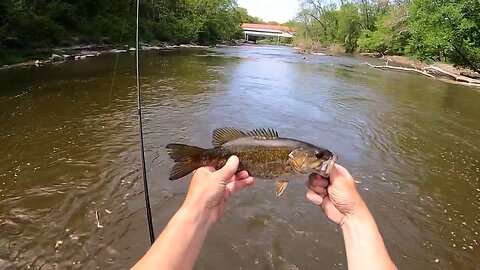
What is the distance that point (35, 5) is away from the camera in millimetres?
32562

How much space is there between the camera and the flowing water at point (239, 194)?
5.82m

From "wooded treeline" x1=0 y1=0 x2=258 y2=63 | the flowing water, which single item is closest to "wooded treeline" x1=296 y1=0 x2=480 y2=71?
the flowing water

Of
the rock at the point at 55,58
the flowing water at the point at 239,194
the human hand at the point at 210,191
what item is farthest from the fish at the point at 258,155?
the rock at the point at 55,58

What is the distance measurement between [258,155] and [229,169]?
347 mm

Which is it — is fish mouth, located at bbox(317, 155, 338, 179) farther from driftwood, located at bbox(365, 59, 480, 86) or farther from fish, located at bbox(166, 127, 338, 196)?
driftwood, located at bbox(365, 59, 480, 86)

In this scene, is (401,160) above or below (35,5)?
below

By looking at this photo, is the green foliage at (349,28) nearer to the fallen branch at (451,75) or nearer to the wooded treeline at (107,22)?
the wooded treeline at (107,22)

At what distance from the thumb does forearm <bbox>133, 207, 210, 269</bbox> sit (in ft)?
0.91

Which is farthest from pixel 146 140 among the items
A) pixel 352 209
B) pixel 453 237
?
pixel 352 209

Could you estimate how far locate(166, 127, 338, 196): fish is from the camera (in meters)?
2.61

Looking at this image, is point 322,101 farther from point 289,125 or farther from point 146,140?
point 146,140

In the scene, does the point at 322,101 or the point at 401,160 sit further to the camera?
the point at 322,101

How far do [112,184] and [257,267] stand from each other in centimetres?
384

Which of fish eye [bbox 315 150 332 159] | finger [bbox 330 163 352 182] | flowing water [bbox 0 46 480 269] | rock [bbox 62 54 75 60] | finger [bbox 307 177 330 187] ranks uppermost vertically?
fish eye [bbox 315 150 332 159]
